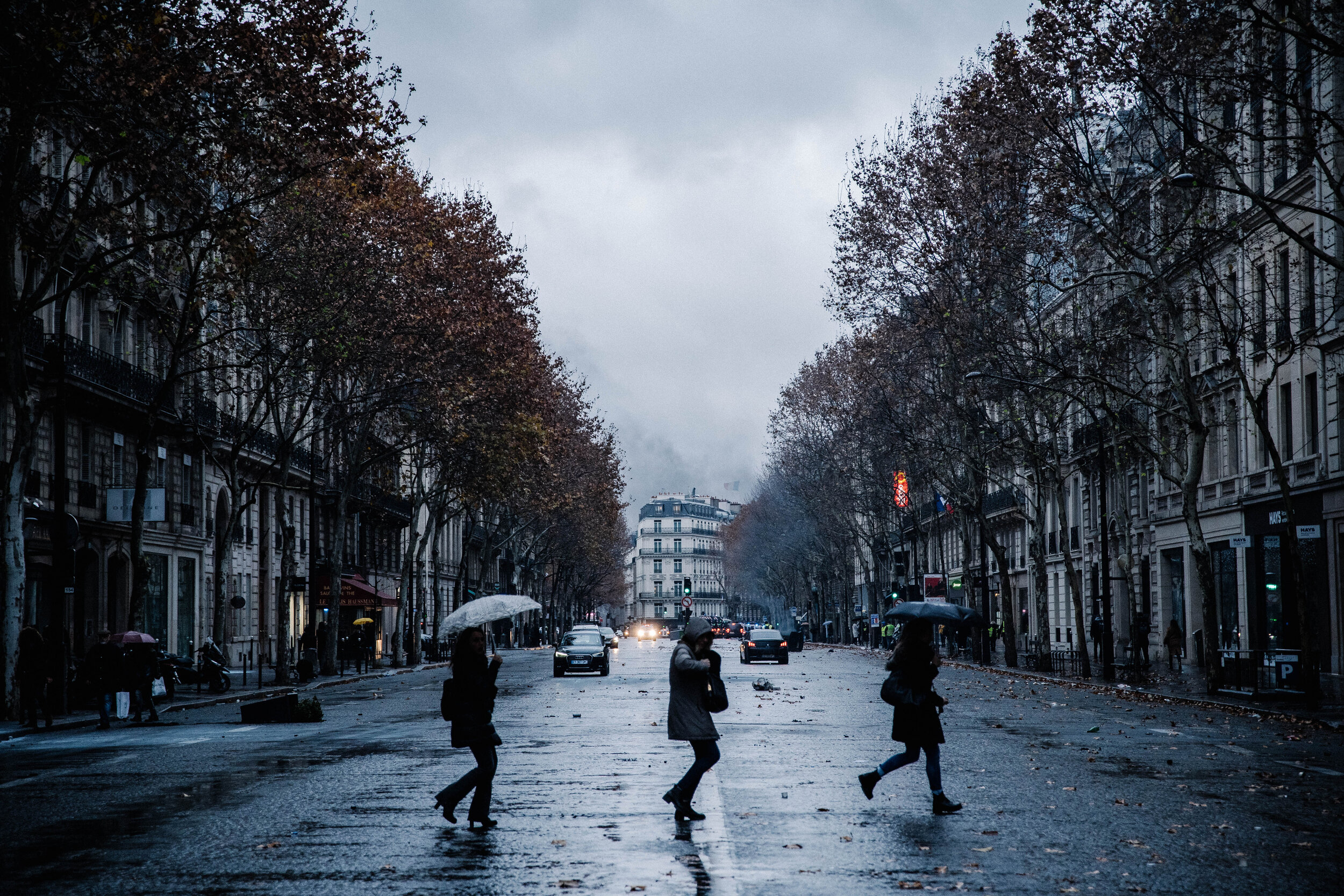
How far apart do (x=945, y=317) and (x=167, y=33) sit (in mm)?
24530

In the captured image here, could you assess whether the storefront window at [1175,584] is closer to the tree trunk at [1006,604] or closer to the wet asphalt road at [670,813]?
the tree trunk at [1006,604]

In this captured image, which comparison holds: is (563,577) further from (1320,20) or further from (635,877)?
(635,877)

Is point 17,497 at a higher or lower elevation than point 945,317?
lower

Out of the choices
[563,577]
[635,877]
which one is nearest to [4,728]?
[635,877]

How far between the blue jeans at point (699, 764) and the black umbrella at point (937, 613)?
8.79 ft

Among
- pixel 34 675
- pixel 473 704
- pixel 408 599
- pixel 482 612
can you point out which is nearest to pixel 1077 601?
pixel 34 675

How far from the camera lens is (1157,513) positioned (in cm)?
5141

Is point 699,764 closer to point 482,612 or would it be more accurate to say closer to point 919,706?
point 919,706

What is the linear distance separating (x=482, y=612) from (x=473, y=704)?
1762 millimetres

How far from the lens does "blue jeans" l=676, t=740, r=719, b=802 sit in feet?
37.5

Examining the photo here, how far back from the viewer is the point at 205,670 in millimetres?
35312

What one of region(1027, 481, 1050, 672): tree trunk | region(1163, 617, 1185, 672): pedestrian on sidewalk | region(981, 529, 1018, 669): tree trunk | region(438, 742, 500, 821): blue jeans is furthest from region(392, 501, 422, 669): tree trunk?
region(438, 742, 500, 821): blue jeans

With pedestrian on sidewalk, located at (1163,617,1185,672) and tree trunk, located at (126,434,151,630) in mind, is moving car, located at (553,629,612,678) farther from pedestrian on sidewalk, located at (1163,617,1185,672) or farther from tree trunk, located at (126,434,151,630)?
pedestrian on sidewalk, located at (1163,617,1185,672)

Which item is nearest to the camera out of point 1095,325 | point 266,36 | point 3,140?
point 266,36
